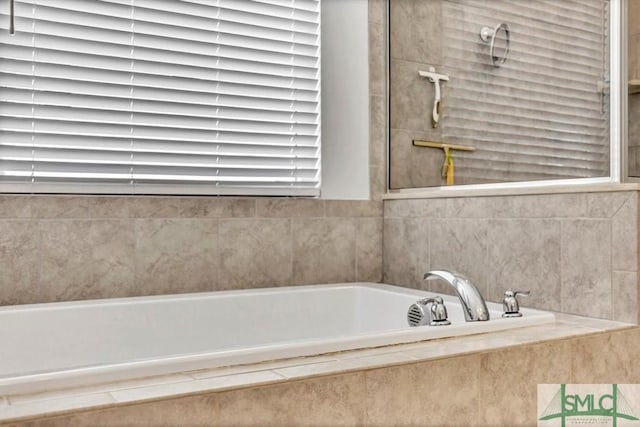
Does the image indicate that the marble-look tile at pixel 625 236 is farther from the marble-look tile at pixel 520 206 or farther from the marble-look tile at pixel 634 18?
the marble-look tile at pixel 634 18

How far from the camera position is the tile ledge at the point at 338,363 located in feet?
3.39

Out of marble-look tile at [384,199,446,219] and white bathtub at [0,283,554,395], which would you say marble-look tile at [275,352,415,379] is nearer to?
white bathtub at [0,283,554,395]

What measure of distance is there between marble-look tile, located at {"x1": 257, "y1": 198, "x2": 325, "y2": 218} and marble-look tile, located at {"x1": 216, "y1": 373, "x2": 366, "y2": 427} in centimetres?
121

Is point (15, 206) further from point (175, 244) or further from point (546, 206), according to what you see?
point (546, 206)

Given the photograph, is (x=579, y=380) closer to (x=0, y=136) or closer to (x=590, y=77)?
(x=590, y=77)

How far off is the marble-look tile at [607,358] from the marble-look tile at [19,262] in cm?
163

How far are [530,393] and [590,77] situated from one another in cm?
110

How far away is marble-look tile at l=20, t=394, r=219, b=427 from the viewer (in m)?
1.01

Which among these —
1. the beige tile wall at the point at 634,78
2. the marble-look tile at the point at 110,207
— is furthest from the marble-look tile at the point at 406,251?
the marble-look tile at the point at 110,207

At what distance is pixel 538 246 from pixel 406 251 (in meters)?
0.66

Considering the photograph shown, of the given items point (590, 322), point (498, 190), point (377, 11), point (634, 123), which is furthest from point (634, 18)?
point (377, 11)

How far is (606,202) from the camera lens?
5.90 feet

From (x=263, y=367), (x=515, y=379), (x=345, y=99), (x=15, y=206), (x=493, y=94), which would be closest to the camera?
(x=263, y=367)

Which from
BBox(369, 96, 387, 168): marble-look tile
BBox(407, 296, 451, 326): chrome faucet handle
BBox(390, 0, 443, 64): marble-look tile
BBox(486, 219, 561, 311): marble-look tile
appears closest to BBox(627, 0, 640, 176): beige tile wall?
BBox(486, 219, 561, 311): marble-look tile
